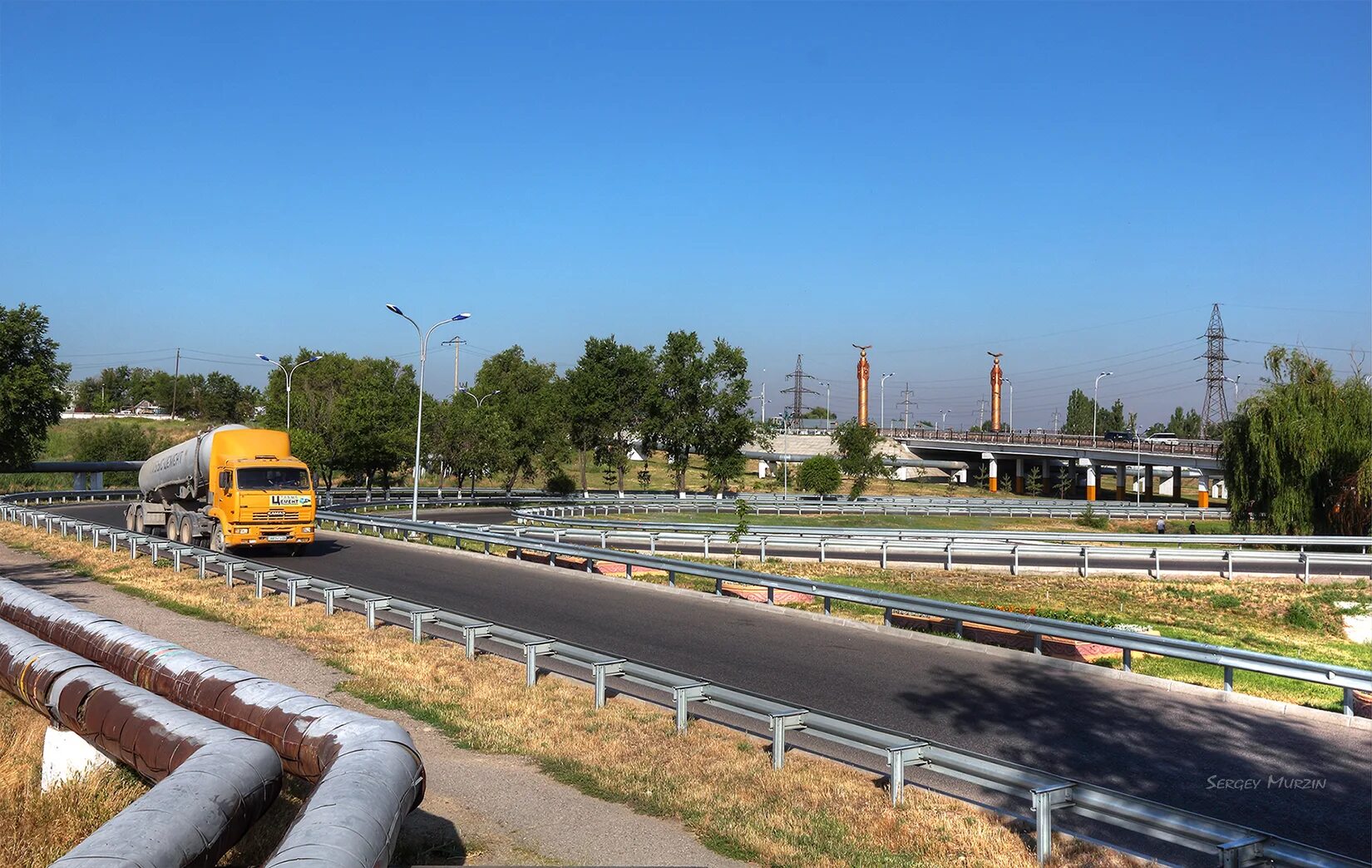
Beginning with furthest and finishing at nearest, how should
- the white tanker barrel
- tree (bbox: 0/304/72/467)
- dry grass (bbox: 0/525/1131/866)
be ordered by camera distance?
tree (bbox: 0/304/72/467) → the white tanker barrel → dry grass (bbox: 0/525/1131/866)

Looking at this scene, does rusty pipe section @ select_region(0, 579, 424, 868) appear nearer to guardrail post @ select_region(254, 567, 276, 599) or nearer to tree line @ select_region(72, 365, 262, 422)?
guardrail post @ select_region(254, 567, 276, 599)

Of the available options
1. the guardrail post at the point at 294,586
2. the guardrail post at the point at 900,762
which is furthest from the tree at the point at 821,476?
the guardrail post at the point at 900,762

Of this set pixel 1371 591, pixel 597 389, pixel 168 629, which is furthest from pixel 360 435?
pixel 1371 591

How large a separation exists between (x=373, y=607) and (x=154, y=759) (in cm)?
923

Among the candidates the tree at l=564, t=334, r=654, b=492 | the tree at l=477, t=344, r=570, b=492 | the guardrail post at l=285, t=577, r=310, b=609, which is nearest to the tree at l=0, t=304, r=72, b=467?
the tree at l=477, t=344, r=570, b=492

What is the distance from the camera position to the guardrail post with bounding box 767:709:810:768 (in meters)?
9.62

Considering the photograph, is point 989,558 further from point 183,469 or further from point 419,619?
point 183,469

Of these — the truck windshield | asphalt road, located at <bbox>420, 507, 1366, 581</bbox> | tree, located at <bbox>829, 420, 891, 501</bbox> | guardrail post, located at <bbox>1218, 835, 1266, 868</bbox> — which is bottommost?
asphalt road, located at <bbox>420, 507, 1366, 581</bbox>

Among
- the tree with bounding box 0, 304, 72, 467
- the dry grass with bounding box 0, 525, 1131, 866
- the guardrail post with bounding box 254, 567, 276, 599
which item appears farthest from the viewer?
the tree with bounding box 0, 304, 72, 467

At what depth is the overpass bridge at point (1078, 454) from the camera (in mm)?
77938

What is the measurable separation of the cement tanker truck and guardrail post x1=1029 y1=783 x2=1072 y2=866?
24.9 m

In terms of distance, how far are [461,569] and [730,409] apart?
145ft

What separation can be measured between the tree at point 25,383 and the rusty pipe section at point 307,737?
162 feet

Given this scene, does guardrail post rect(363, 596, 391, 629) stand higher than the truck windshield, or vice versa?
the truck windshield
